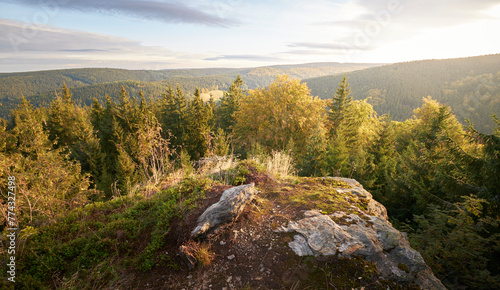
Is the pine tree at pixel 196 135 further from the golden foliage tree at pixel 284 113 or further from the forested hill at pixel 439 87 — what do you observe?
the forested hill at pixel 439 87

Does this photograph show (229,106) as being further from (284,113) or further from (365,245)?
(365,245)

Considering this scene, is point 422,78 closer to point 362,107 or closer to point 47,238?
point 362,107

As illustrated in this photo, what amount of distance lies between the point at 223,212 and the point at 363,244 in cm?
257

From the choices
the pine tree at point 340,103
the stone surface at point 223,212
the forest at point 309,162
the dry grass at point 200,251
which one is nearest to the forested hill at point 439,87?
the pine tree at point 340,103

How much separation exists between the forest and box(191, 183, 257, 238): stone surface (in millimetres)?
819

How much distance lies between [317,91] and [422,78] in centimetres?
7524

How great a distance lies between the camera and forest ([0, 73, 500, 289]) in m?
4.02

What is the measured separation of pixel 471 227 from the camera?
12.3 feet

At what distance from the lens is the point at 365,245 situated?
3619mm

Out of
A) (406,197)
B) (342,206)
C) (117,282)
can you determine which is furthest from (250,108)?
(117,282)

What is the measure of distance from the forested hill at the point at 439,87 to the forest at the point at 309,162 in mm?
109064

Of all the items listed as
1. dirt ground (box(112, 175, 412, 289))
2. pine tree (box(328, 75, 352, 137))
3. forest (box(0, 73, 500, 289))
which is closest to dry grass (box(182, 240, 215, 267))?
dirt ground (box(112, 175, 412, 289))

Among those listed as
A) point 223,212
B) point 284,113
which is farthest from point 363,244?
point 284,113

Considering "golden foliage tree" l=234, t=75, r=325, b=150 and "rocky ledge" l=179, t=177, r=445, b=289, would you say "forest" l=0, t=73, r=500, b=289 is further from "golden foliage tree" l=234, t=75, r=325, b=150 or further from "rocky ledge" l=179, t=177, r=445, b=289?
"rocky ledge" l=179, t=177, r=445, b=289
